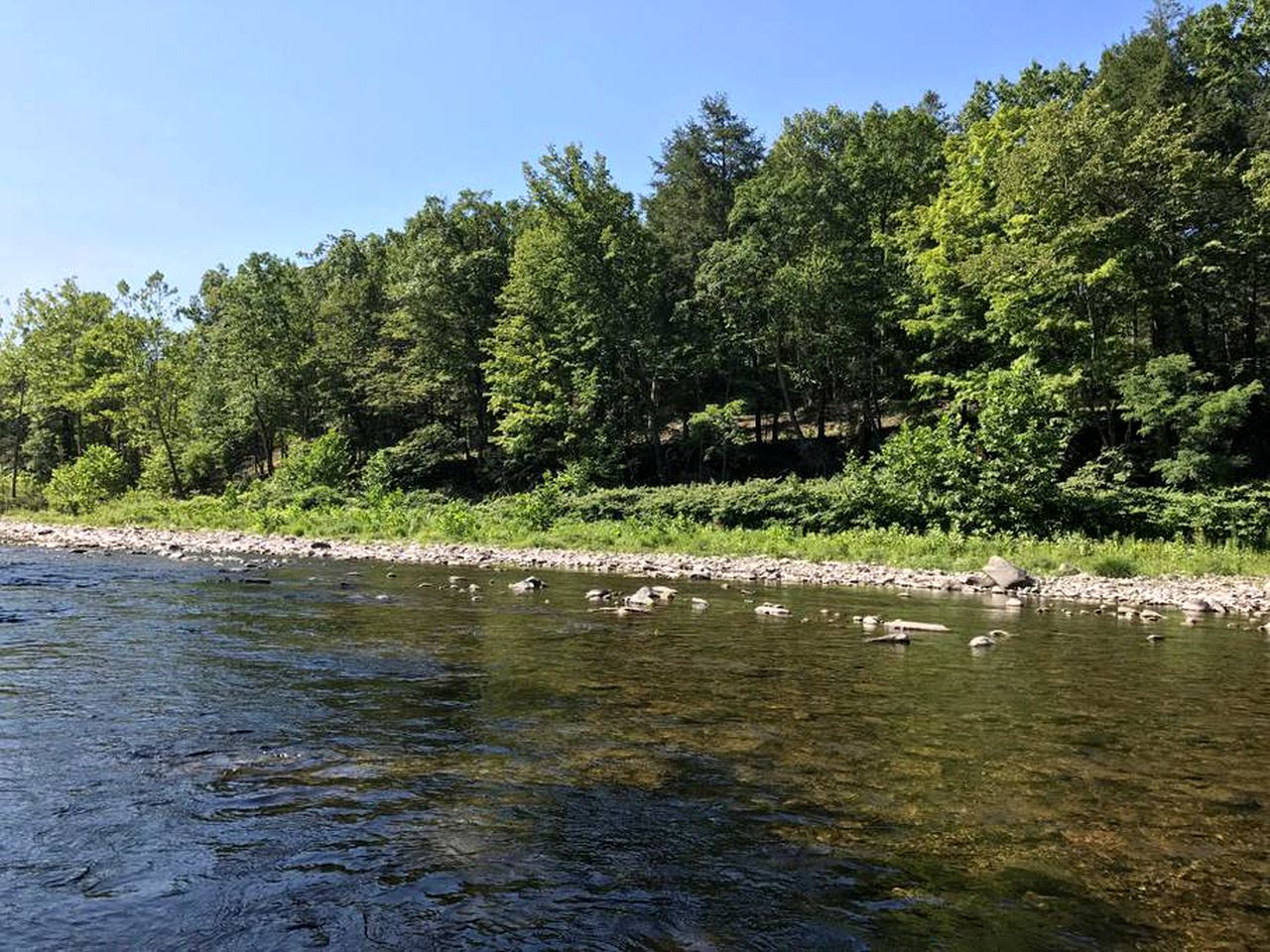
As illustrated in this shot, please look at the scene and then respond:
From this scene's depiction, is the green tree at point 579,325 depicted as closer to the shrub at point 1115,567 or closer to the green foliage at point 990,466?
the green foliage at point 990,466

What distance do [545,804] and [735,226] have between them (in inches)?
1794

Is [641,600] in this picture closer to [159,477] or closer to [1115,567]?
[1115,567]

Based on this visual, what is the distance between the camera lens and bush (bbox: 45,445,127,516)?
1868 inches

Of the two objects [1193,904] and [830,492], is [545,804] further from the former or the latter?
[830,492]

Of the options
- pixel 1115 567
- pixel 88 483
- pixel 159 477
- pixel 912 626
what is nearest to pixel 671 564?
pixel 912 626

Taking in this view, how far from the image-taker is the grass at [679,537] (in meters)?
22.6

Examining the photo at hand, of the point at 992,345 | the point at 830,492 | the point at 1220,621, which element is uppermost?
the point at 992,345

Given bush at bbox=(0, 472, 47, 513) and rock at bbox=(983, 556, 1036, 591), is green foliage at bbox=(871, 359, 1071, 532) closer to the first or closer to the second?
rock at bbox=(983, 556, 1036, 591)

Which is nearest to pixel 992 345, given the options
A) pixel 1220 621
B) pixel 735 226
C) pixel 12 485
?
pixel 735 226

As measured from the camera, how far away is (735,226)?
156ft

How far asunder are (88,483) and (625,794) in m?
52.4

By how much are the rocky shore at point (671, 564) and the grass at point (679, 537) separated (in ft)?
2.86

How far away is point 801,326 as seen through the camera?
41.8 m

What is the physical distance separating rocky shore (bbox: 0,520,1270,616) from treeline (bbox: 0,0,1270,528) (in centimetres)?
601
